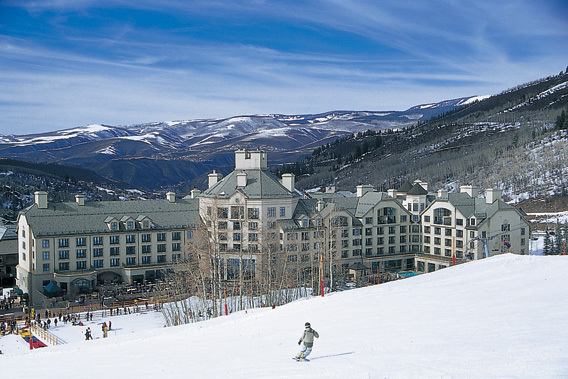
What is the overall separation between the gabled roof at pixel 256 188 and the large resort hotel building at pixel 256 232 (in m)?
0.14

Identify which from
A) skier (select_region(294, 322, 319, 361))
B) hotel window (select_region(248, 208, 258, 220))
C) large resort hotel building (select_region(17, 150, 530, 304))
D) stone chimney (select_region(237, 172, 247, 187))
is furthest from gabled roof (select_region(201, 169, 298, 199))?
skier (select_region(294, 322, 319, 361))

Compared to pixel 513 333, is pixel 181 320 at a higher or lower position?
lower

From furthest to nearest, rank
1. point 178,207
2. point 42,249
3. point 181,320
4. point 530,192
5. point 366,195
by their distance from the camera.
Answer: point 530,192 < point 366,195 < point 178,207 < point 42,249 < point 181,320

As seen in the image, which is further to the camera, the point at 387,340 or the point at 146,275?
the point at 146,275

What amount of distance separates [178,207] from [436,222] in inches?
1383

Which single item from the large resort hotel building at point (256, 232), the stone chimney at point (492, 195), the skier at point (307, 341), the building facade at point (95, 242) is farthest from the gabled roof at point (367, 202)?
the skier at point (307, 341)

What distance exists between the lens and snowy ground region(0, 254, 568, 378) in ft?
64.2

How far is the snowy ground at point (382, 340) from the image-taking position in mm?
19578

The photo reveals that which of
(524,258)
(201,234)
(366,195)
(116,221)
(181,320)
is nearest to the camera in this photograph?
(524,258)

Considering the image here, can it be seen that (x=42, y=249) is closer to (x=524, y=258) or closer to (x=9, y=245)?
(x=9, y=245)

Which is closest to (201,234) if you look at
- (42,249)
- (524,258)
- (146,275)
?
(146,275)

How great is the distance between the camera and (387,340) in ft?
77.6

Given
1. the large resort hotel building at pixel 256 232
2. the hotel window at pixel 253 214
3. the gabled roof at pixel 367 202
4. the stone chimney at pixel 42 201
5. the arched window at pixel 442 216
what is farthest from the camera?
the gabled roof at pixel 367 202

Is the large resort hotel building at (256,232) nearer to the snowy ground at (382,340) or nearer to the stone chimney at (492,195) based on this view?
the stone chimney at (492,195)
